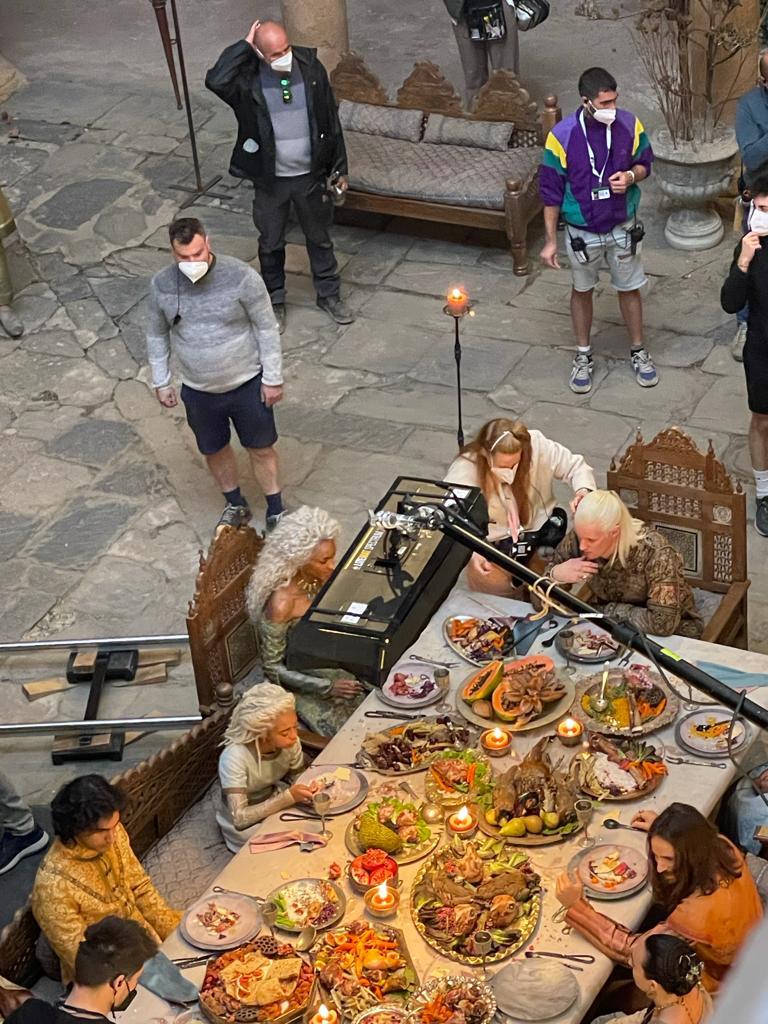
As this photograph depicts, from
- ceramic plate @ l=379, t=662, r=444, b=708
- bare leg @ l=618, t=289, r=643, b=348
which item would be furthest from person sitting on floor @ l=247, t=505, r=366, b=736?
bare leg @ l=618, t=289, r=643, b=348

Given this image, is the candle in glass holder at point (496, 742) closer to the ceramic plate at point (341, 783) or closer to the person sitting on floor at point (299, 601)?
the ceramic plate at point (341, 783)

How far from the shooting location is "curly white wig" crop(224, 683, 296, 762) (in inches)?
186

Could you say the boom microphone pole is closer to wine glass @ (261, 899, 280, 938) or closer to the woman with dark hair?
the woman with dark hair

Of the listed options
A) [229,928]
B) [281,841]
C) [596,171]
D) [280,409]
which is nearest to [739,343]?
[596,171]

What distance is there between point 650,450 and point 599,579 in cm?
57

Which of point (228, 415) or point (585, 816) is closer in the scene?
point (585, 816)

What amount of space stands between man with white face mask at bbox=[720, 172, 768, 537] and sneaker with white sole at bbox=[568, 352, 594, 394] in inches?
54.0

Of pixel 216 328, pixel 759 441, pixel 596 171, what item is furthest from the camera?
pixel 596 171

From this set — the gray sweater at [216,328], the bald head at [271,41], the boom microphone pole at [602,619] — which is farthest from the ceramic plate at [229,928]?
the bald head at [271,41]

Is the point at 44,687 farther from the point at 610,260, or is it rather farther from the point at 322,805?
the point at 610,260

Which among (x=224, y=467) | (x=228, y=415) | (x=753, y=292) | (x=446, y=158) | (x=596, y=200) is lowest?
(x=224, y=467)

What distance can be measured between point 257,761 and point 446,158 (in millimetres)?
5487

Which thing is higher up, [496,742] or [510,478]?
[510,478]

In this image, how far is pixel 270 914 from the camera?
4277mm
